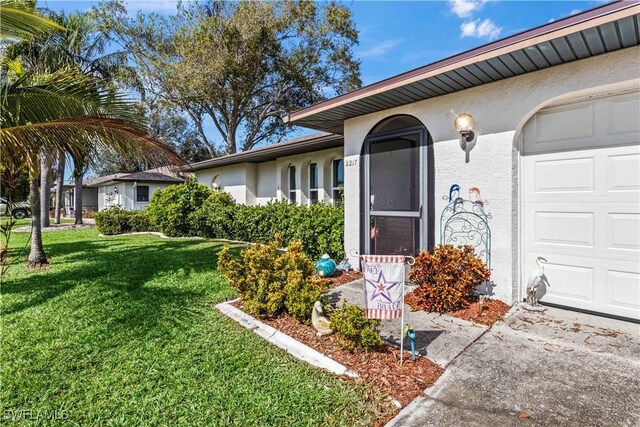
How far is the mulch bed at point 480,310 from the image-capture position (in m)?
4.34

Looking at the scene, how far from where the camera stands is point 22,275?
7039 mm

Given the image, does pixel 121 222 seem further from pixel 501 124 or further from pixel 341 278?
pixel 501 124

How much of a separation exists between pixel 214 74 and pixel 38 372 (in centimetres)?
1851

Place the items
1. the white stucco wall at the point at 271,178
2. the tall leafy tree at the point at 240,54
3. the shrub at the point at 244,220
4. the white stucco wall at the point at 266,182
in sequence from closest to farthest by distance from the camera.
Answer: the shrub at the point at 244,220 → the white stucco wall at the point at 271,178 → the white stucco wall at the point at 266,182 → the tall leafy tree at the point at 240,54

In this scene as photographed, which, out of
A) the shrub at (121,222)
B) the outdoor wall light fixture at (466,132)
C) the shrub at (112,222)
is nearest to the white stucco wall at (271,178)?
the shrub at (121,222)

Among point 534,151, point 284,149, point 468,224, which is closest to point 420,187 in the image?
point 468,224

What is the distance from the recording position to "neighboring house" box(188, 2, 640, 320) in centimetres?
397

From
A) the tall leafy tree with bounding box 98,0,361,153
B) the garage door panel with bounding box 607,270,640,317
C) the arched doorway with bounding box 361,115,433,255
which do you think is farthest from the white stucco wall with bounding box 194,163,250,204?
the garage door panel with bounding box 607,270,640,317

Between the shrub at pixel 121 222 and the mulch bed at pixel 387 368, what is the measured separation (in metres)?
14.2

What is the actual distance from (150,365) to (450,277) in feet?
12.9

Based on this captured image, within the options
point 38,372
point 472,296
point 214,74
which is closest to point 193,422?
point 38,372

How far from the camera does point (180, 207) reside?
13.2 metres

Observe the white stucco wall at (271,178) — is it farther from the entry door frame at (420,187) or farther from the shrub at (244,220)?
the entry door frame at (420,187)

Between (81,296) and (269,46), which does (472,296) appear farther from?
(269,46)
